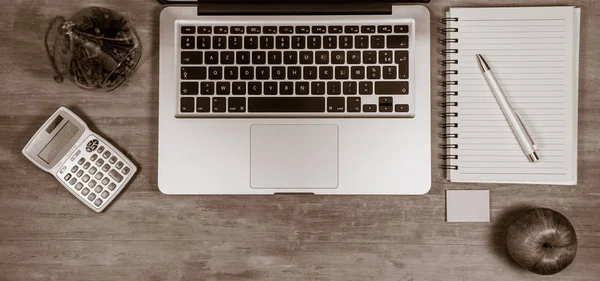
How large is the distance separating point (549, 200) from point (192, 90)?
2.01ft

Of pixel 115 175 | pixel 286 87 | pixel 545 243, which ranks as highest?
pixel 286 87

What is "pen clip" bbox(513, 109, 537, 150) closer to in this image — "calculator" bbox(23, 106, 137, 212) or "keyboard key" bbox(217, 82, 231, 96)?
"keyboard key" bbox(217, 82, 231, 96)

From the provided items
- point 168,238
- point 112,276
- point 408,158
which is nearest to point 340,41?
point 408,158

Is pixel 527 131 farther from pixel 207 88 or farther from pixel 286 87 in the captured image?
pixel 207 88

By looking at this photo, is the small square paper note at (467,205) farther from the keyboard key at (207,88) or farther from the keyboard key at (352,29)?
the keyboard key at (207,88)

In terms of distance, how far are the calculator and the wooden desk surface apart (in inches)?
0.9

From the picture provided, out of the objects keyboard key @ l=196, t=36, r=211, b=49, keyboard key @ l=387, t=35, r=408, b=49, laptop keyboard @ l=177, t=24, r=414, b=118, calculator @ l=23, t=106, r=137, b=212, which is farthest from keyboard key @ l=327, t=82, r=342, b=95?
calculator @ l=23, t=106, r=137, b=212

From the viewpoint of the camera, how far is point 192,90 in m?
0.74

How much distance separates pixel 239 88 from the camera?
2.42ft

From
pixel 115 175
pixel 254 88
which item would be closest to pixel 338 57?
pixel 254 88

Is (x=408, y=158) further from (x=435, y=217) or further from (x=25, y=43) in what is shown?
(x=25, y=43)

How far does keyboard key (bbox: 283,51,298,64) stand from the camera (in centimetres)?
74

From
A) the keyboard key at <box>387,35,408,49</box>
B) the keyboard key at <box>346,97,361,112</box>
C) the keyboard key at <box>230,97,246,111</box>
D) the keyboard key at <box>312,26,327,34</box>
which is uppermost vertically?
the keyboard key at <box>312,26,327,34</box>

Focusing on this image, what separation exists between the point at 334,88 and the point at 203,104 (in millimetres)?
212
